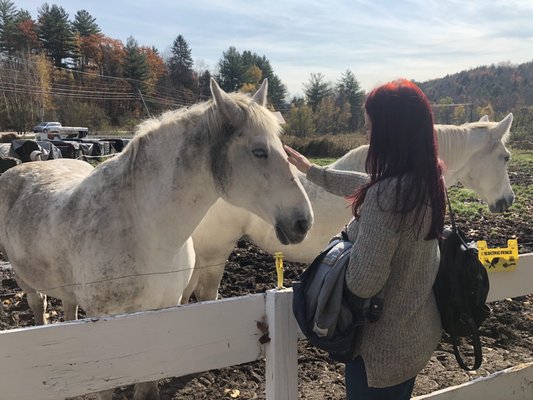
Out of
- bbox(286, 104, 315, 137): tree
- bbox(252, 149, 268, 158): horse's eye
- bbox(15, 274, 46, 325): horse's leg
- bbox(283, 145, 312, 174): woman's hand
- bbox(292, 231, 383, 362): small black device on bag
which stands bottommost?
bbox(15, 274, 46, 325): horse's leg

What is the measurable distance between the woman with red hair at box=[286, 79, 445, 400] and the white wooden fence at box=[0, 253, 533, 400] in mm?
399

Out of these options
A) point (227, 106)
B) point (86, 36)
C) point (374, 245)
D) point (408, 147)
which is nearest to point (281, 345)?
point (374, 245)

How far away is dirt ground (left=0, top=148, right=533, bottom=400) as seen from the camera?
3.61 m

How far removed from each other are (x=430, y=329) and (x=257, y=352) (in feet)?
2.59

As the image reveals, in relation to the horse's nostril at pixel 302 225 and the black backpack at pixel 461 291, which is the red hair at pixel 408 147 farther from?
the horse's nostril at pixel 302 225

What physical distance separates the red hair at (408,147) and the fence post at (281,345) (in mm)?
655

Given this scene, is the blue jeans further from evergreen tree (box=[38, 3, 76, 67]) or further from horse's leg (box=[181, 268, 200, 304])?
evergreen tree (box=[38, 3, 76, 67])

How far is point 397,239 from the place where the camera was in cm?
154

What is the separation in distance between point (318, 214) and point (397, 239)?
2.80m

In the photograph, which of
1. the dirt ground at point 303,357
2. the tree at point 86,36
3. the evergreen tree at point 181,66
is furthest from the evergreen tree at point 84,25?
the dirt ground at point 303,357

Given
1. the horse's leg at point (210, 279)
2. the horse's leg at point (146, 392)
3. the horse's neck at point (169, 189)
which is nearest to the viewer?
the horse's neck at point (169, 189)

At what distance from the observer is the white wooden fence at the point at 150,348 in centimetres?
159

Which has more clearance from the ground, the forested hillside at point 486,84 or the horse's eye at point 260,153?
the forested hillside at point 486,84

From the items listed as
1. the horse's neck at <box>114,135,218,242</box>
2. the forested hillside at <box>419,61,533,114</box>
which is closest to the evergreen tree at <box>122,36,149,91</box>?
the forested hillside at <box>419,61,533,114</box>
